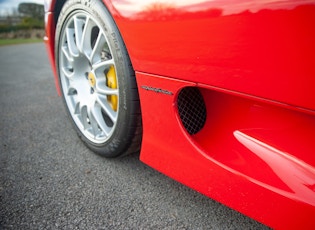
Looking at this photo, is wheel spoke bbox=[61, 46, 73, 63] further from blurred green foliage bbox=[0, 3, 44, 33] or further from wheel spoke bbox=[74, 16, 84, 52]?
blurred green foliage bbox=[0, 3, 44, 33]

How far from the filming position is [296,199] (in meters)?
0.73

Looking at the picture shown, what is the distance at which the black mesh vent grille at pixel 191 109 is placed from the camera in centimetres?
105

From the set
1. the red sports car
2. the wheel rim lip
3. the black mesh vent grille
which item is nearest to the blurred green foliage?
the wheel rim lip

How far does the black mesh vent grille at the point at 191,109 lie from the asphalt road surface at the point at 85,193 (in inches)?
14.0

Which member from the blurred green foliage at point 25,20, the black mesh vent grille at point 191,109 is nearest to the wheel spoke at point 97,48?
the black mesh vent grille at point 191,109

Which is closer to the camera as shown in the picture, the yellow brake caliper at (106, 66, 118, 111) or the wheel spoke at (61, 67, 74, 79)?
the yellow brake caliper at (106, 66, 118, 111)

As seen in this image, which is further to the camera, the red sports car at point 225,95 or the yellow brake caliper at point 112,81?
the yellow brake caliper at point 112,81

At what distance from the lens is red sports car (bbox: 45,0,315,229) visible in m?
0.70

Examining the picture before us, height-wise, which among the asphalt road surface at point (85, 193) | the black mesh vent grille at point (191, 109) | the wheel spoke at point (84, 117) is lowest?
the asphalt road surface at point (85, 193)

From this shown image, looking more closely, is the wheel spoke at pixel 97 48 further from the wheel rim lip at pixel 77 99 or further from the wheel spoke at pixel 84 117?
the wheel spoke at pixel 84 117

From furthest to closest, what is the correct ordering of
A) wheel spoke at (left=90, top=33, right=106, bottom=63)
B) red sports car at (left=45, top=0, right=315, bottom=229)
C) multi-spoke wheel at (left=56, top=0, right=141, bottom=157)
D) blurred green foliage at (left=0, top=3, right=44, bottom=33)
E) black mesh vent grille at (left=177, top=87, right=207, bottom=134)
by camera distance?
blurred green foliage at (left=0, top=3, right=44, bottom=33)
wheel spoke at (left=90, top=33, right=106, bottom=63)
multi-spoke wheel at (left=56, top=0, right=141, bottom=157)
black mesh vent grille at (left=177, top=87, right=207, bottom=134)
red sports car at (left=45, top=0, right=315, bottom=229)

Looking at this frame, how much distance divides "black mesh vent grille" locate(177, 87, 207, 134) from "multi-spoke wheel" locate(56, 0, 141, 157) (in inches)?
9.1

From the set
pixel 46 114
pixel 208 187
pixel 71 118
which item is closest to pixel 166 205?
pixel 208 187

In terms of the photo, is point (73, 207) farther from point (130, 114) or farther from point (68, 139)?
point (68, 139)
